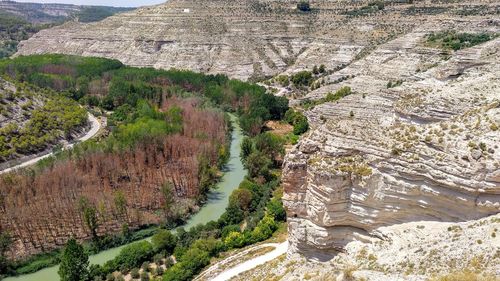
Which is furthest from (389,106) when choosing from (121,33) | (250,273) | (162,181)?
(121,33)

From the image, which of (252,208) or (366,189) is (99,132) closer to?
(252,208)

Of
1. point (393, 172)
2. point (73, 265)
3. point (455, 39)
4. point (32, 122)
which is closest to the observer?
point (393, 172)

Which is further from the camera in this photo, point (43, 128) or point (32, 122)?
point (43, 128)

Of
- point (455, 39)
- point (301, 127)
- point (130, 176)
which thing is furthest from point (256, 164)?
point (455, 39)

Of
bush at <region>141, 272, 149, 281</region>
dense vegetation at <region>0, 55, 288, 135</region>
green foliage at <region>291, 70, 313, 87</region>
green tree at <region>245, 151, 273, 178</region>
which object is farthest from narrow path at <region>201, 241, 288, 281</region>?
green foliage at <region>291, 70, 313, 87</region>

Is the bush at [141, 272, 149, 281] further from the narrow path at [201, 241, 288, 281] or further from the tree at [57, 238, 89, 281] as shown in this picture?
the narrow path at [201, 241, 288, 281]

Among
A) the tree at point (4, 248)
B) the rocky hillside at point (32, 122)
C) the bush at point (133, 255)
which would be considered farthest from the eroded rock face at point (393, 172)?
the rocky hillside at point (32, 122)

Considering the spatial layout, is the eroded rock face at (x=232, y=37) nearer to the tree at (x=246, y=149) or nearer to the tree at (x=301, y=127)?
the tree at (x=301, y=127)

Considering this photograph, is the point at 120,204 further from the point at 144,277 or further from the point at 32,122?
the point at 32,122
